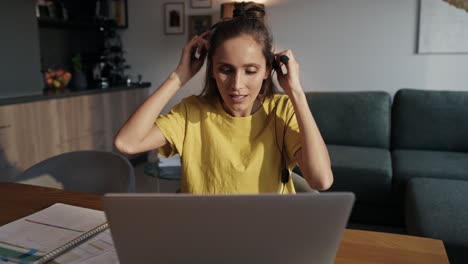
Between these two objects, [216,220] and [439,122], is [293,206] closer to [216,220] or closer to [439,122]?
[216,220]

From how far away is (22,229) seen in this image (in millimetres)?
951

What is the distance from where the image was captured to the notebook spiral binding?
0.81 meters

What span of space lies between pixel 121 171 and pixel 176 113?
36 centimetres

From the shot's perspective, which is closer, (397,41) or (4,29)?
(4,29)

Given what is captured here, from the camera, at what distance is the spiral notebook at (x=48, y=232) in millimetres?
828

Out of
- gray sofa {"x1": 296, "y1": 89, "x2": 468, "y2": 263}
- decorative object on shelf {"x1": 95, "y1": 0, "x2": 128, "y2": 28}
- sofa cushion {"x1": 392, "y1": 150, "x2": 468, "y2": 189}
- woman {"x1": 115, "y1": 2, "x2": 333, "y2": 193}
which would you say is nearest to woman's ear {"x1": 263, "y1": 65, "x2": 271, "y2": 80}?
woman {"x1": 115, "y1": 2, "x2": 333, "y2": 193}

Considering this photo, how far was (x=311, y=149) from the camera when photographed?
3.45 ft

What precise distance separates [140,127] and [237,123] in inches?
11.5

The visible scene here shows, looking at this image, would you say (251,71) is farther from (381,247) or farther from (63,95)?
(63,95)

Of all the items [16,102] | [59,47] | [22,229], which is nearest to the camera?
[22,229]

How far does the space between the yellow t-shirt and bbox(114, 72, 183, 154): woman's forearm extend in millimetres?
56

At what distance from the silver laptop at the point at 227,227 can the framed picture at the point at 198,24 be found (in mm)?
3354

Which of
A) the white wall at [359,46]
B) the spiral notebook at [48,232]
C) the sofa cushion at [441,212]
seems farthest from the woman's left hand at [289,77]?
the white wall at [359,46]

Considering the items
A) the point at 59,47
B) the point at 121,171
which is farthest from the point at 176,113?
the point at 59,47
